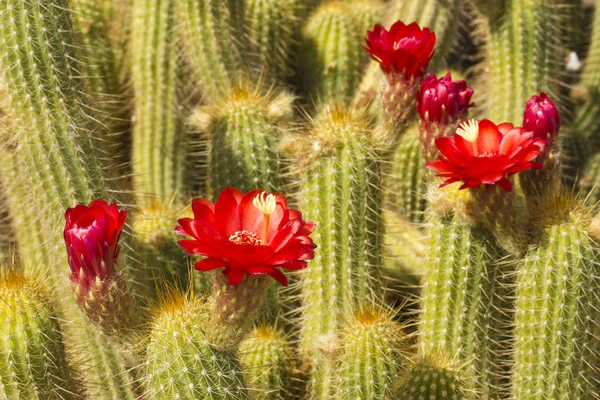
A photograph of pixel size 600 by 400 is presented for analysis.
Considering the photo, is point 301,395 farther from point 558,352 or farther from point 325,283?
point 558,352

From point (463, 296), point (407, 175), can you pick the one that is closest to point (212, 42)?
point (407, 175)

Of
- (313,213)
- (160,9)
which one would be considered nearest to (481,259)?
(313,213)

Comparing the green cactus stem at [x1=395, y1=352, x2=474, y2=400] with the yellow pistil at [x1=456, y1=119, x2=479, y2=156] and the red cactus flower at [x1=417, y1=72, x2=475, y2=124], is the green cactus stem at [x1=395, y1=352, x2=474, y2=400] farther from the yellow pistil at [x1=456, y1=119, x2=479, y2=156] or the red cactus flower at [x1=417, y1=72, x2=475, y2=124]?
the red cactus flower at [x1=417, y1=72, x2=475, y2=124]

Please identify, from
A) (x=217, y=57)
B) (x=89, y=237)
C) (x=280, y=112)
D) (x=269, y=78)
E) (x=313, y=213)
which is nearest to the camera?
(x=89, y=237)

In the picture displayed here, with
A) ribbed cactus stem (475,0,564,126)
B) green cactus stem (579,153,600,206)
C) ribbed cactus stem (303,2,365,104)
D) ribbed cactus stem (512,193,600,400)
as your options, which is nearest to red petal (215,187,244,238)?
ribbed cactus stem (512,193,600,400)

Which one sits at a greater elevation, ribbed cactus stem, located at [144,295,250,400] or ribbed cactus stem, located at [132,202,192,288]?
ribbed cactus stem, located at [144,295,250,400]

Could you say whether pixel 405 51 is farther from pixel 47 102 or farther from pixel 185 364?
pixel 185 364
